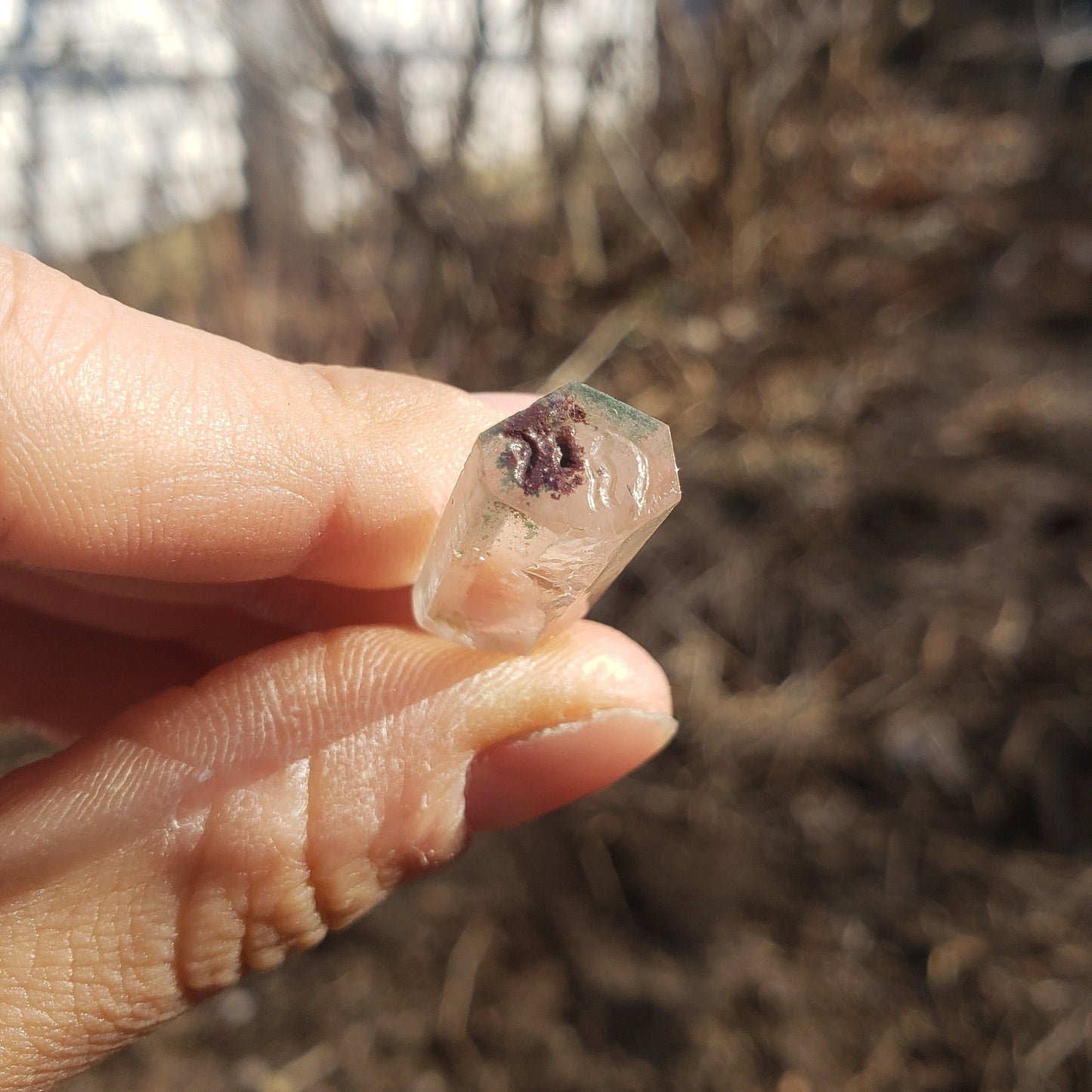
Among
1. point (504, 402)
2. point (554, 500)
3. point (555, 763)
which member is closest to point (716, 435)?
point (504, 402)

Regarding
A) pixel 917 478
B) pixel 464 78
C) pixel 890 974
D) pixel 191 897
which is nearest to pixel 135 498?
pixel 191 897

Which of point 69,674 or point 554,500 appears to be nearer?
point 554,500

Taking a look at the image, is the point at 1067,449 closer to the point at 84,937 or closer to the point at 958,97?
the point at 958,97

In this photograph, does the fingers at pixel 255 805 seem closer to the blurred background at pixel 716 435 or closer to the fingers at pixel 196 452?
the fingers at pixel 196 452

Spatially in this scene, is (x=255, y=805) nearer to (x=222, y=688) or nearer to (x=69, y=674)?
(x=222, y=688)

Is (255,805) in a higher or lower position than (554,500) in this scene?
lower

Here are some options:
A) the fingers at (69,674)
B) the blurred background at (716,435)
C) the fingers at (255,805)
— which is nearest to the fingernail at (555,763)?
the fingers at (255,805)

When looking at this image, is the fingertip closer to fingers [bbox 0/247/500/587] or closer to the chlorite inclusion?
fingers [bbox 0/247/500/587]
